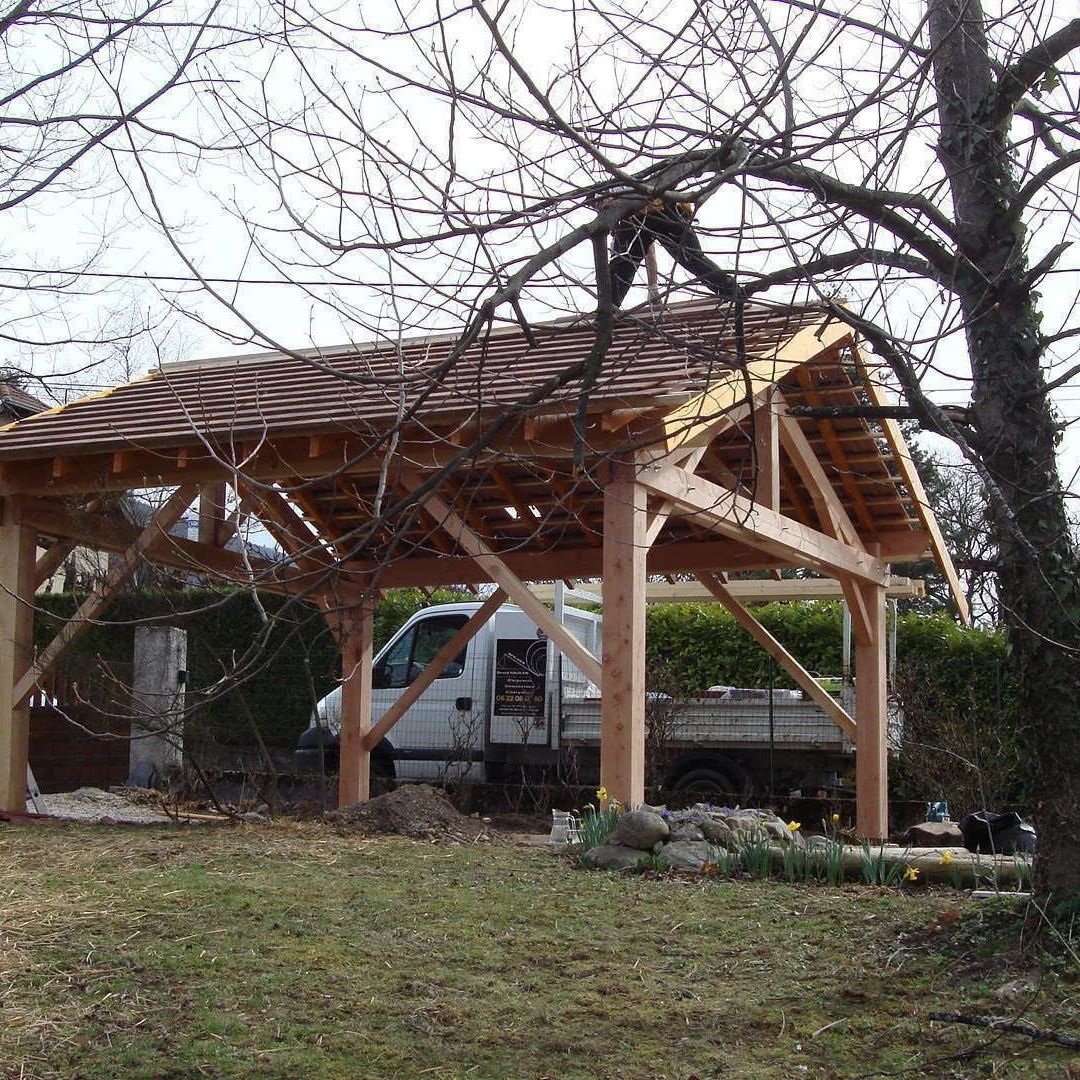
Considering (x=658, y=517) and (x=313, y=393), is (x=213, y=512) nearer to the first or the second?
(x=313, y=393)

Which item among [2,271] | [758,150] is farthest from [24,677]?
[758,150]

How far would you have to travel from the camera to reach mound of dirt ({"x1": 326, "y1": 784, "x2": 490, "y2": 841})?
31.3 feet

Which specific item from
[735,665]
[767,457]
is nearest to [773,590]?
[735,665]

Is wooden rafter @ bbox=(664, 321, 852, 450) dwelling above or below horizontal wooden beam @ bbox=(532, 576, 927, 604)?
above

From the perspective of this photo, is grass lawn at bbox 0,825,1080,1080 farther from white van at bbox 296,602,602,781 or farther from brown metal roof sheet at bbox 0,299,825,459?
white van at bbox 296,602,602,781

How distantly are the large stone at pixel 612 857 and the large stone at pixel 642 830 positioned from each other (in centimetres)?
4

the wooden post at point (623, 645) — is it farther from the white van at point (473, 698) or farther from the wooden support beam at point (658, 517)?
the white van at point (473, 698)

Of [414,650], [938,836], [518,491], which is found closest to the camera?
[938,836]

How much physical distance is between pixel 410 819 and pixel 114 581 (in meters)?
2.89

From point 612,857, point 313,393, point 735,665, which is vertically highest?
point 313,393

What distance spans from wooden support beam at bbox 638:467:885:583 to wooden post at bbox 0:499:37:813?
5595 mm

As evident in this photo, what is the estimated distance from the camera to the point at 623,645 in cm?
874

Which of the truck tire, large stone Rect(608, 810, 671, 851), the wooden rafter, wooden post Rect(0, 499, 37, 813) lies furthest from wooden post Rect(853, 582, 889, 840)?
wooden post Rect(0, 499, 37, 813)

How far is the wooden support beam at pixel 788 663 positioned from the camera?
1233 centimetres
